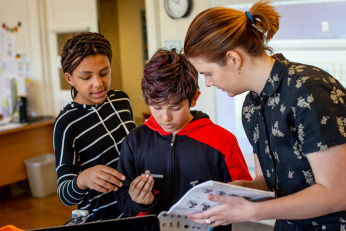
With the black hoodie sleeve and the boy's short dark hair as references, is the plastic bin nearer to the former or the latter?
the black hoodie sleeve

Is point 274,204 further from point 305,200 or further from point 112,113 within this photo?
point 112,113

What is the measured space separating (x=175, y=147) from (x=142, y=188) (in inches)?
9.5

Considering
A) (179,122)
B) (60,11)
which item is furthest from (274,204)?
(60,11)

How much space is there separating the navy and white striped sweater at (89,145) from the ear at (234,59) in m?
0.70

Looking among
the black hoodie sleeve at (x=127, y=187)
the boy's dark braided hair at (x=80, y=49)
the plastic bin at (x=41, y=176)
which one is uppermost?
the boy's dark braided hair at (x=80, y=49)

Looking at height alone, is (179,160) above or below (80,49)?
below

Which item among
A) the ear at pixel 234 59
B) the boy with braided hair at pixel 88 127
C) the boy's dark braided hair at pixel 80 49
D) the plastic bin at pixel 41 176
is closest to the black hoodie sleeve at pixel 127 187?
the boy with braided hair at pixel 88 127

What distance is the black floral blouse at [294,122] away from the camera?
96 cm

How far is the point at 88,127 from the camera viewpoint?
5.20 feet

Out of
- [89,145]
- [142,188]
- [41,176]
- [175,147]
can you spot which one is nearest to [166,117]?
[175,147]

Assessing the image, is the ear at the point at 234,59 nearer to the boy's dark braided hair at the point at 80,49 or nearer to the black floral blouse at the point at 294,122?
the black floral blouse at the point at 294,122

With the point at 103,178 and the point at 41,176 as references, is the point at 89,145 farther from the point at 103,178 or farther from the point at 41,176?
the point at 41,176

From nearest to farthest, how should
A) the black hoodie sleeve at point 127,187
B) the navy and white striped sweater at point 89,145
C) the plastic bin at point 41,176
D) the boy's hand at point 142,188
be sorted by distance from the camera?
1. the boy's hand at point 142,188
2. the black hoodie sleeve at point 127,187
3. the navy and white striped sweater at point 89,145
4. the plastic bin at point 41,176

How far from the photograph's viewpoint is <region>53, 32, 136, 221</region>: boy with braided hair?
59.0 inches
